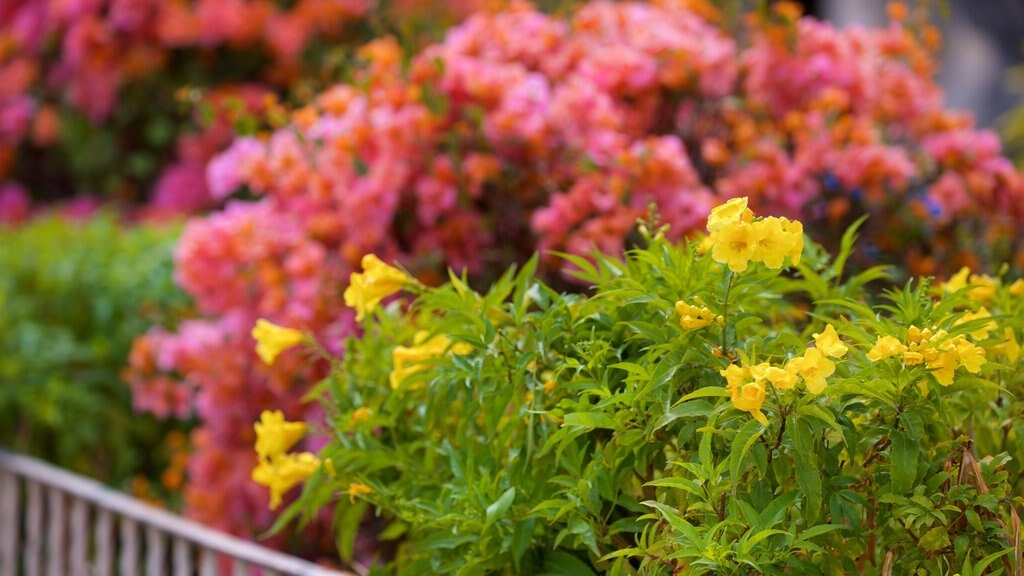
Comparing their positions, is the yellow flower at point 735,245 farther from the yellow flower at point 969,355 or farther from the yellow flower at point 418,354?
the yellow flower at point 418,354

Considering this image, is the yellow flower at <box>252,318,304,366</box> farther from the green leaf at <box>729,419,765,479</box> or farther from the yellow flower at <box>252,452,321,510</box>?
the green leaf at <box>729,419,765,479</box>

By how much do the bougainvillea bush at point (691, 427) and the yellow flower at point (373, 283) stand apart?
15mm

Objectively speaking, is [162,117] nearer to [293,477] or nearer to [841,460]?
[293,477]

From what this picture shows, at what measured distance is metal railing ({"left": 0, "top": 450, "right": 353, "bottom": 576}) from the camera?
89.0 inches

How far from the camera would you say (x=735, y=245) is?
1314 millimetres

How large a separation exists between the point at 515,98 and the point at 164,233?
6.30 feet

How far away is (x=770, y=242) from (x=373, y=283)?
0.64 m

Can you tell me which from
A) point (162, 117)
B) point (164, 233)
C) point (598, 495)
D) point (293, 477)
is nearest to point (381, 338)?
point (293, 477)

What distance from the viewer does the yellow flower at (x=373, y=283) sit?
5.74ft

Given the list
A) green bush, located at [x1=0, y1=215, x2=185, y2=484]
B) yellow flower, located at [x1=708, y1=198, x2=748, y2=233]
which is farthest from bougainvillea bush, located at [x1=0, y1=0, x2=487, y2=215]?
yellow flower, located at [x1=708, y1=198, x2=748, y2=233]

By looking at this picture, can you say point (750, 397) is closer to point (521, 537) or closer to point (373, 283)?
point (521, 537)

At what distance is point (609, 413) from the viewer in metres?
1.43

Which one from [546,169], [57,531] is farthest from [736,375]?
[57,531]

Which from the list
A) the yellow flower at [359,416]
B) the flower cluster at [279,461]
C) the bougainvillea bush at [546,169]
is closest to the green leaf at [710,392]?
the yellow flower at [359,416]
